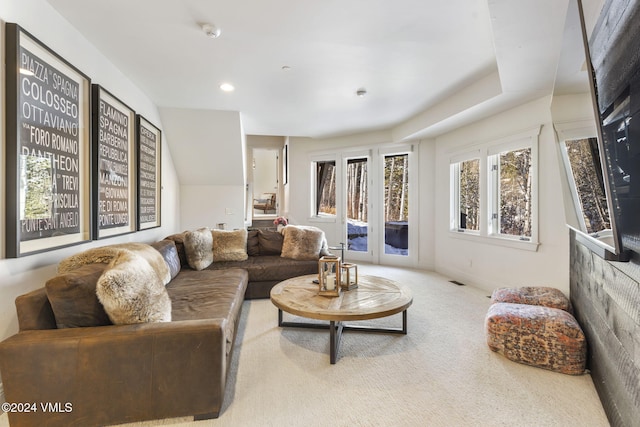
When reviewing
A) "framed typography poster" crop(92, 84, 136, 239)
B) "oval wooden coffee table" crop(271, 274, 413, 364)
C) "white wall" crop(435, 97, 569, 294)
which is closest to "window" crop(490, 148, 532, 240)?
"white wall" crop(435, 97, 569, 294)

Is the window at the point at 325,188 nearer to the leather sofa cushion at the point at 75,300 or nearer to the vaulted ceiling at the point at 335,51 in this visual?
the vaulted ceiling at the point at 335,51

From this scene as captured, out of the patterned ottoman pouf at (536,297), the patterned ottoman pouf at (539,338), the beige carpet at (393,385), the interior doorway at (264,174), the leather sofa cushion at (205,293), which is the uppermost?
the interior doorway at (264,174)

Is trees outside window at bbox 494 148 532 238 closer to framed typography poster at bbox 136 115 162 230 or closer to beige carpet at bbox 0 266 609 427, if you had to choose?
beige carpet at bbox 0 266 609 427

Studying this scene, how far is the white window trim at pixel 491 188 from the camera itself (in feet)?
10.8

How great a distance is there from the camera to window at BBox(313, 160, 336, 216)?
20.1 feet

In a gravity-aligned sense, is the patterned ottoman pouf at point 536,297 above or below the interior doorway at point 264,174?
below

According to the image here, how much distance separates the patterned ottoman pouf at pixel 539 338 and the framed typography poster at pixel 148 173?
377 centimetres

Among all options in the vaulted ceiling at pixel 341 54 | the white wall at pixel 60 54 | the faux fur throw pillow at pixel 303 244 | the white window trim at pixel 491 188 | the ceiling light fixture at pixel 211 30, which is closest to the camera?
the white wall at pixel 60 54

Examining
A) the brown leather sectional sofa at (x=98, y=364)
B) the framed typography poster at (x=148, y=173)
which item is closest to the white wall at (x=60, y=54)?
the framed typography poster at (x=148, y=173)

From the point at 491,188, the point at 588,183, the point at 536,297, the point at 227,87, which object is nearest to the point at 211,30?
the point at 227,87

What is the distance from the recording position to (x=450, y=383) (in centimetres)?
191

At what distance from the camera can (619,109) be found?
3.86 feet

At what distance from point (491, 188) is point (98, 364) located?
4328 mm

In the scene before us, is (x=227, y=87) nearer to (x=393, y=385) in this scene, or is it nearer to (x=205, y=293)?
(x=205, y=293)
